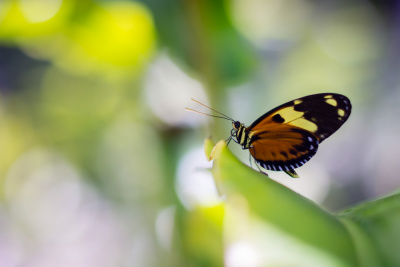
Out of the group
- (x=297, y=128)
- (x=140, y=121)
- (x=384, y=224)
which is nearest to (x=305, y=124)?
(x=297, y=128)

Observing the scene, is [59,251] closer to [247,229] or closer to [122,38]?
[122,38]

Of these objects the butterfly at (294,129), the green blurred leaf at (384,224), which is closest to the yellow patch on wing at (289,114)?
the butterfly at (294,129)

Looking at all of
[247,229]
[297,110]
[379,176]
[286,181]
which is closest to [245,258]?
[247,229]

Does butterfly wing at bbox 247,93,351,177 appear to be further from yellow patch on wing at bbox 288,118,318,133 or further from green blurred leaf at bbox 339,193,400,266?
green blurred leaf at bbox 339,193,400,266

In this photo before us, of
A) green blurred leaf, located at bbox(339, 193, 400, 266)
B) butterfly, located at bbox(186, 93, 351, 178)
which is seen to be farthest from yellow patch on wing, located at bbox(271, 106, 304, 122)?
green blurred leaf, located at bbox(339, 193, 400, 266)

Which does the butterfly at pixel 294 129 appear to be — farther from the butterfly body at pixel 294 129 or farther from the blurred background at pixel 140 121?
the blurred background at pixel 140 121

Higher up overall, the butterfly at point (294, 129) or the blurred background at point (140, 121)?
the butterfly at point (294, 129)

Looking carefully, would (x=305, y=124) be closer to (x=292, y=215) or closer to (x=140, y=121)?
(x=292, y=215)

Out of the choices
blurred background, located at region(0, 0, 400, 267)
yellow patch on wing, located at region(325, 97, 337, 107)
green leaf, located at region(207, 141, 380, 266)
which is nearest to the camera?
green leaf, located at region(207, 141, 380, 266)
